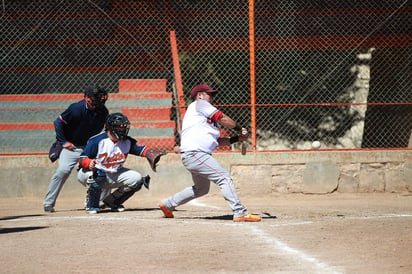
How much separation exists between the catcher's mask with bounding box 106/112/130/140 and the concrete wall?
3.06 meters

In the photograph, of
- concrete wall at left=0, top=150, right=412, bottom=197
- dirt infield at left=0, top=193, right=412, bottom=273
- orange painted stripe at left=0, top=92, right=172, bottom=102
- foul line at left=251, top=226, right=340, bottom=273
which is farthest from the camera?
orange painted stripe at left=0, top=92, right=172, bottom=102

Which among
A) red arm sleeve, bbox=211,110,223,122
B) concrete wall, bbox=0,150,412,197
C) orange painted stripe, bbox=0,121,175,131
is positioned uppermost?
red arm sleeve, bbox=211,110,223,122

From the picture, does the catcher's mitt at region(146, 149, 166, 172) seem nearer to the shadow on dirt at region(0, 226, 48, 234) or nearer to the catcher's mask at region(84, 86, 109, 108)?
the catcher's mask at region(84, 86, 109, 108)

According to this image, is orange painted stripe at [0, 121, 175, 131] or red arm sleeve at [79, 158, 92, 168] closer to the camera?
red arm sleeve at [79, 158, 92, 168]

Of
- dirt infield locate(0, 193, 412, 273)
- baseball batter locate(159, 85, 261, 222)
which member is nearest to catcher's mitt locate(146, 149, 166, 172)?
dirt infield locate(0, 193, 412, 273)

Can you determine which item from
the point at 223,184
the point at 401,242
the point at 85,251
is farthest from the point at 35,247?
the point at 401,242

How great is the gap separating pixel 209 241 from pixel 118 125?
9.28 ft

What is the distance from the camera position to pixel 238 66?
14984mm

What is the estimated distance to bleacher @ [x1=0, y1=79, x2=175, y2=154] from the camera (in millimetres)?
13695

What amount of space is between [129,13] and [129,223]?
10059mm

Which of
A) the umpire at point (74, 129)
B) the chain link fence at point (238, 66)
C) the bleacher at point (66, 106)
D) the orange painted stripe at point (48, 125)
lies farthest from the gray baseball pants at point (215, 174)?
the orange painted stripe at point (48, 125)

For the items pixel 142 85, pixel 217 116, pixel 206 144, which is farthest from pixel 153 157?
pixel 142 85

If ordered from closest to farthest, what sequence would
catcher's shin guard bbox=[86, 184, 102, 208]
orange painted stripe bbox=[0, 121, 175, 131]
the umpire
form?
catcher's shin guard bbox=[86, 184, 102, 208]
the umpire
orange painted stripe bbox=[0, 121, 175, 131]

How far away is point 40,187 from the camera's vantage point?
1194cm
